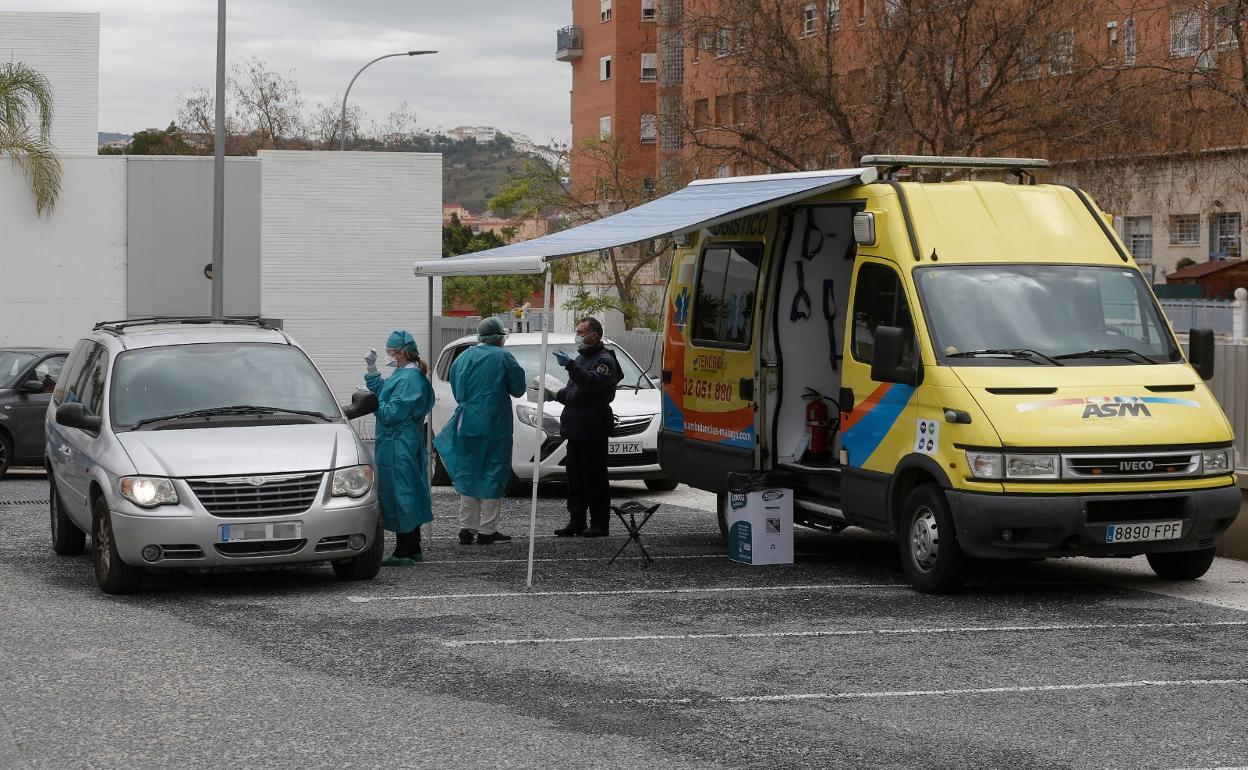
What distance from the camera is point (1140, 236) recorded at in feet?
153

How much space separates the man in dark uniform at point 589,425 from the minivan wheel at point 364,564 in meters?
2.82

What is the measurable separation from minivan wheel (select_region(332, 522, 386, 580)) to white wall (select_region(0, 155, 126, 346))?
22367 mm

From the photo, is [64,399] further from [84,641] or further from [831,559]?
[831,559]

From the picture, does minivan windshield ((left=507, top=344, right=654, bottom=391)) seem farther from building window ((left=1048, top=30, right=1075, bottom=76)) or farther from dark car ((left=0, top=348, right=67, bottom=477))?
building window ((left=1048, top=30, right=1075, bottom=76))

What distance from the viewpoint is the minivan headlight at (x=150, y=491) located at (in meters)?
10.6

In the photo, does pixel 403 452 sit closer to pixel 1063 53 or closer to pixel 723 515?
pixel 723 515

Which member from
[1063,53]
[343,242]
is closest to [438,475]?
[1063,53]

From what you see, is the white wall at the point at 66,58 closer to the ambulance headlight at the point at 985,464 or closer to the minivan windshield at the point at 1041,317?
the minivan windshield at the point at 1041,317

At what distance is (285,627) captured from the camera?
32.0ft

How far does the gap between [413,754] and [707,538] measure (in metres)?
7.64

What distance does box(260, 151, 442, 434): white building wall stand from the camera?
32500mm

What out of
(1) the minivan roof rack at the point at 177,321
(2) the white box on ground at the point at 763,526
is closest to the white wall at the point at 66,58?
(1) the minivan roof rack at the point at 177,321

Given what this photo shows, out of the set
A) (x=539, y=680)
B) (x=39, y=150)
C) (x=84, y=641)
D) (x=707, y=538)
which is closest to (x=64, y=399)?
(x=84, y=641)

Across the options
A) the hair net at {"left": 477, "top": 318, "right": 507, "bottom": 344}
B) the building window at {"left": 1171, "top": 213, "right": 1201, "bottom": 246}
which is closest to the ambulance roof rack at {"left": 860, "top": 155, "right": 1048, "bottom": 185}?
the hair net at {"left": 477, "top": 318, "right": 507, "bottom": 344}
